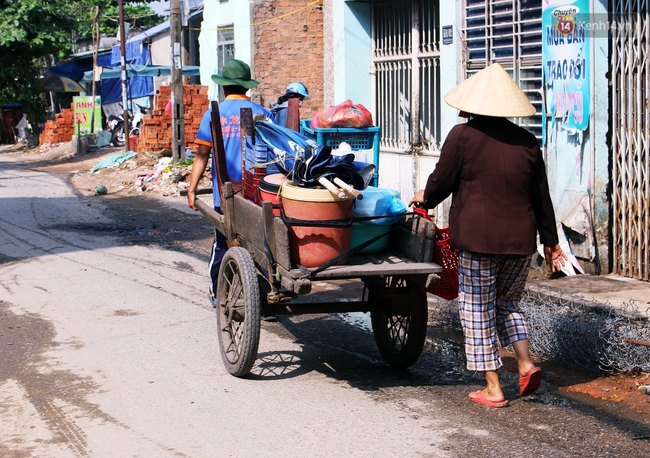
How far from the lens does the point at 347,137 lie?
6688 mm

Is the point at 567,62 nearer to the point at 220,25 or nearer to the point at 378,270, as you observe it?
the point at 378,270

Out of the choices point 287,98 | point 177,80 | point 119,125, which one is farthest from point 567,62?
point 119,125

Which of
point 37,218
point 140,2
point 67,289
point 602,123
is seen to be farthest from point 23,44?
point 602,123

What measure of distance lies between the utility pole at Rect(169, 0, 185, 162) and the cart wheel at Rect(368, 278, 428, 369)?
44.7ft

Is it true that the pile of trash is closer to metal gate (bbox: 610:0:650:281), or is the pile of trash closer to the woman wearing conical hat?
metal gate (bbox: 610:0:650:281)

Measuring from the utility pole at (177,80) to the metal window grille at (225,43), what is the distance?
1143 mm

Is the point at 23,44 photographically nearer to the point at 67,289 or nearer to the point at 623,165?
the point at 67,289

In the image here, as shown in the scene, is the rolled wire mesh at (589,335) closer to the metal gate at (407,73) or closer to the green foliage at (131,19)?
the metal gate at (407,73)

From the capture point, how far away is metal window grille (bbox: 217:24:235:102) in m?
18.8

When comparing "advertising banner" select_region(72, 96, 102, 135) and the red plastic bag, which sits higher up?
"advertising banner" select_region(72, 96, 102, 135)

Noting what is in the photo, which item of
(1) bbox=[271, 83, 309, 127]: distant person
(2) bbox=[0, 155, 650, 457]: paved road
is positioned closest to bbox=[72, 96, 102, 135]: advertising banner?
(1) bbox=[271, 83, 309, 127]: distant person

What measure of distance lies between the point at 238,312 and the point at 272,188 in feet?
2.86

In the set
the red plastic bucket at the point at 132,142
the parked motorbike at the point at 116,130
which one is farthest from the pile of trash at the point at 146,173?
the parked motorbike at the point at 116,130

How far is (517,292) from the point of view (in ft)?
15.9
